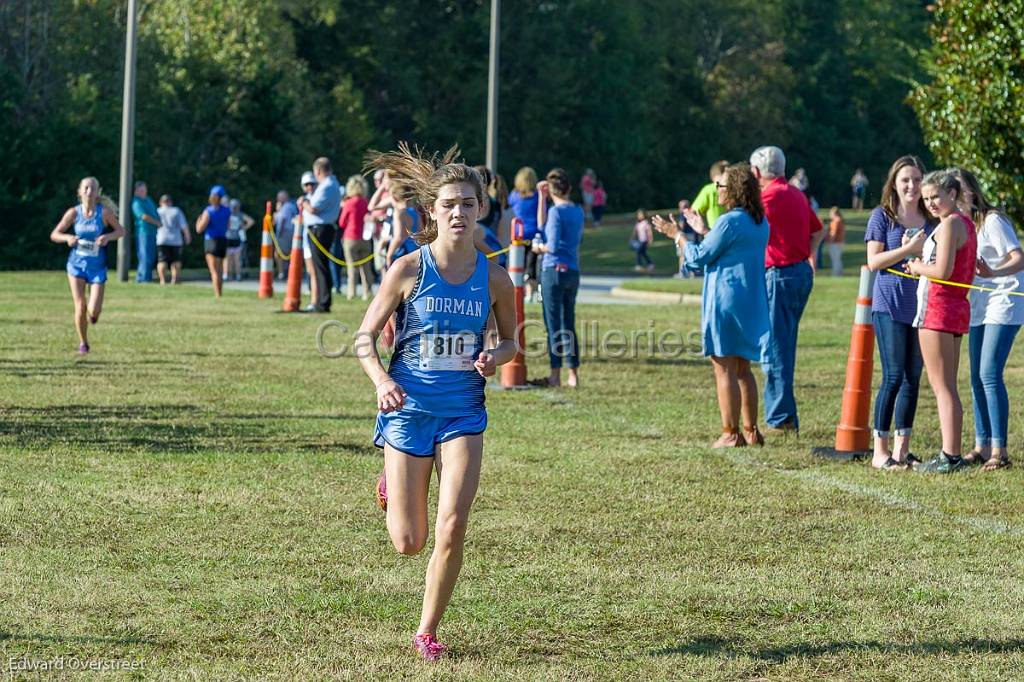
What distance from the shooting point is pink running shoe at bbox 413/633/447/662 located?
6.02m

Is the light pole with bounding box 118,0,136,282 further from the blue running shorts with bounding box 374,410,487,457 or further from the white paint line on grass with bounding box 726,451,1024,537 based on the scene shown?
the blue running shorts with bounding box 374,410,487,457

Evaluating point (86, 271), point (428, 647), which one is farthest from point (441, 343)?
point (86, 271)

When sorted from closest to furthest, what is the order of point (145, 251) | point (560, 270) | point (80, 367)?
point (560, 270) < point (80, 367) < point (145, 251)

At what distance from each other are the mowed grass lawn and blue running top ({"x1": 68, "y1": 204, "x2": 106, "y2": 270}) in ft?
8.66

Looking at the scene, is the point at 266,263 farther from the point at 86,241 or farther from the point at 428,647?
the point at 428,647

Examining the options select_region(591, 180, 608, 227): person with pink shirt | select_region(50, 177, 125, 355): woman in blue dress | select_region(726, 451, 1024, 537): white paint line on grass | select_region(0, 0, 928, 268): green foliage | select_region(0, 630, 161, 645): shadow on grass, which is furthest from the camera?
select_region(591, 180, 608, 227): person with pink shirt

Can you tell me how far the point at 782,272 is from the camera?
39.8 ft

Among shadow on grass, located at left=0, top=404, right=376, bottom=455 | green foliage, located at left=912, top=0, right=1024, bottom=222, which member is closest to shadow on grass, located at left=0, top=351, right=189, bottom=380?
shadow on grass, located at left=0, top=404, right=376, bottom=455

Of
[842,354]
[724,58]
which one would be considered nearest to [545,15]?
[724,58]

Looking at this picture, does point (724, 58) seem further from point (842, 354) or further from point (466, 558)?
point (466, 558)

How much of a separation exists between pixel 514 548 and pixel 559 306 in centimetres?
661

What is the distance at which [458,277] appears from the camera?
623 centimetres

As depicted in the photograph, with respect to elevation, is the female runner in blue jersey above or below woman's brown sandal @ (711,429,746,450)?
above

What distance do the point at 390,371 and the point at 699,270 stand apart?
551 centimetres
